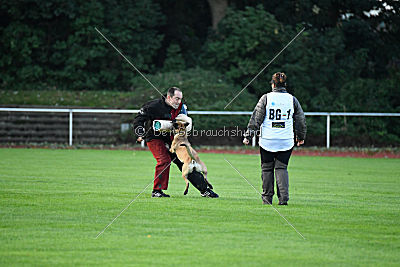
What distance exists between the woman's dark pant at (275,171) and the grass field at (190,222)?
0.30 meters

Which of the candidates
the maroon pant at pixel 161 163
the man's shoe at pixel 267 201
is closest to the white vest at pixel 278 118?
the man's shoe at pixel 267 201

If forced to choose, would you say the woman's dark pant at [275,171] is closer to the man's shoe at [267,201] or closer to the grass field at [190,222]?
the man's shoe at [267,201]

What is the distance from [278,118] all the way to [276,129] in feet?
0.49

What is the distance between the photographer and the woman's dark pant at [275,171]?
9430 millimetres

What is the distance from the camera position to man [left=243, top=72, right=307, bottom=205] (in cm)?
941

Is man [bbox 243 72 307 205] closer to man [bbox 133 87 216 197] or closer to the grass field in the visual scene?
the grass field

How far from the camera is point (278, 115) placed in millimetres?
9430

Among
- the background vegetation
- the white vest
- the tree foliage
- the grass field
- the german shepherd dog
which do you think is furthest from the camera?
the tree foliage

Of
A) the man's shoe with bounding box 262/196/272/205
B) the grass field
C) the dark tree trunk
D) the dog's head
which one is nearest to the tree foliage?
the dark tree trunk

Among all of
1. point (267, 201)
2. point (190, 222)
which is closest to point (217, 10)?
point (267, 201)

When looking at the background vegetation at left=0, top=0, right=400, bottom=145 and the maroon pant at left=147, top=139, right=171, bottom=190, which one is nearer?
the maroon pant at left=147, top=139, right=171, bottom=190

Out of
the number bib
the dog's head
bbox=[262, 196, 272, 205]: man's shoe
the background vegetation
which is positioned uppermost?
the background vegetation

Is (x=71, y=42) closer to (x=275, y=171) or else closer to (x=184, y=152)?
(x=184, y=152)

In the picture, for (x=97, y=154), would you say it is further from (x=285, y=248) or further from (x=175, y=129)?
(x=285, y=248)
